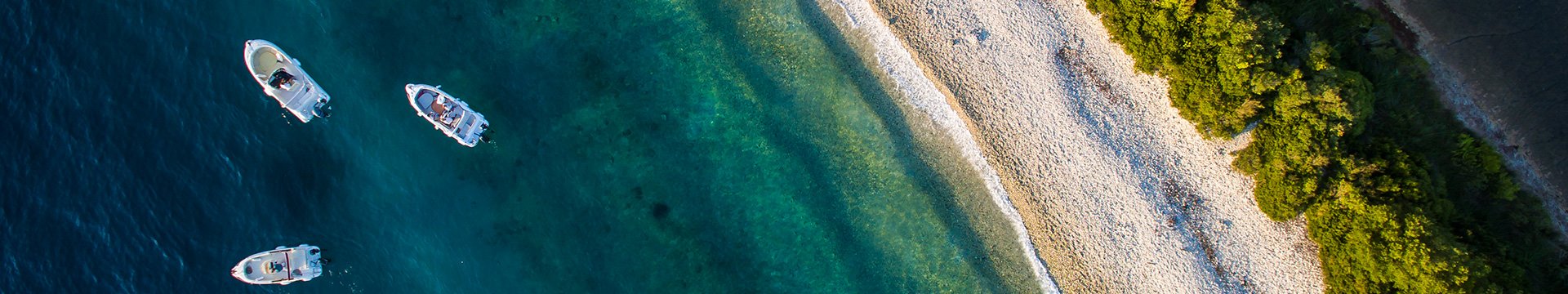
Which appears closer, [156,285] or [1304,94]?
[1304,94]

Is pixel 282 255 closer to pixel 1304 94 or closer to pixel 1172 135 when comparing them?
pixel 1172 135

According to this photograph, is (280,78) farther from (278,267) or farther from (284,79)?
(278,267)

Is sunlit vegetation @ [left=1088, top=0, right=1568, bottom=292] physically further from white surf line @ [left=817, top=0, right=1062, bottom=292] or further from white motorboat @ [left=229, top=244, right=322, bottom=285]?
white motorboat @ [left=229, top=244, right=322, bottom=285]

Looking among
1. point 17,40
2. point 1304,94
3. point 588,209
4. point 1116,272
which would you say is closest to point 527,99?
point 588,209

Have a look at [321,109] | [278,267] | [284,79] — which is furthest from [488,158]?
[278,267]

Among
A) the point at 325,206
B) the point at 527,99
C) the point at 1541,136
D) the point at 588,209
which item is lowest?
the point at 325,206

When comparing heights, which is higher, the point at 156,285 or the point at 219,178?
the point at 219,178
